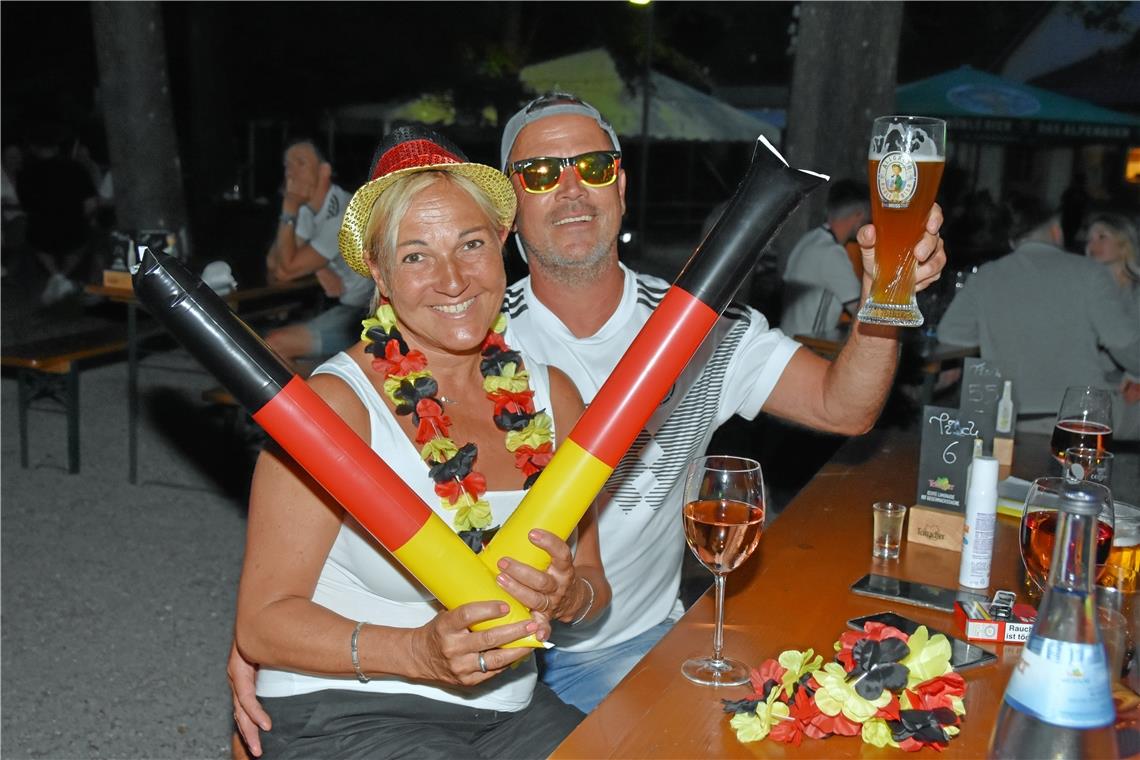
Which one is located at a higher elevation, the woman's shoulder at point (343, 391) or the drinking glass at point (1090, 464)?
the woman's shoulder at point (343, 391)

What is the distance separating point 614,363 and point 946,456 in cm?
91

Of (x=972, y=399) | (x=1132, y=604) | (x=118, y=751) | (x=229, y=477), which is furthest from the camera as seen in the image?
(x=229, y=477)

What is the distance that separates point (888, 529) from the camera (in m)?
2.30

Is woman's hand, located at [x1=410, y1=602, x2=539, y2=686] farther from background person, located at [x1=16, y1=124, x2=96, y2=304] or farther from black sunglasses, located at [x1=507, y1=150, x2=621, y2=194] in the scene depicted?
background person, located at [x1=16, y1=124, x2=96, y2=304]

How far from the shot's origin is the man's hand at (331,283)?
6.96 m

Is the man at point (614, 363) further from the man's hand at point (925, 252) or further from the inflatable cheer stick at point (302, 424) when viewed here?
the inflatable cheer stick at point (302, 424)

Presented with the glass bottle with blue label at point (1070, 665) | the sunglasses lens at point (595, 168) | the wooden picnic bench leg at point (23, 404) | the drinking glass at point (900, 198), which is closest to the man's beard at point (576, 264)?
the sunglasses lens at point (595, 168)

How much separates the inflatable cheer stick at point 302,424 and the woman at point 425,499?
0.13 meters

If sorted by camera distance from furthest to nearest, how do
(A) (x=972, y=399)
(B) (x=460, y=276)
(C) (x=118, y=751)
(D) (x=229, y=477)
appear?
(D) (x=229, y=477), (C) (x=118, y=751), (A) (x=972, y=399), (B) (x=460, y=276)

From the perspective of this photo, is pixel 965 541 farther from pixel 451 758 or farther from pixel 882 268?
pixel 451 758

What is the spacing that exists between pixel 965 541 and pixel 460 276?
1.17 meters

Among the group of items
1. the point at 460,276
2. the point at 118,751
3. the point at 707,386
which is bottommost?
the point at 118,751

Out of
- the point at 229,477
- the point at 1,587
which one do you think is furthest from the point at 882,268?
the point at 229,477

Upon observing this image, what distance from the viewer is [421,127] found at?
236 cm
